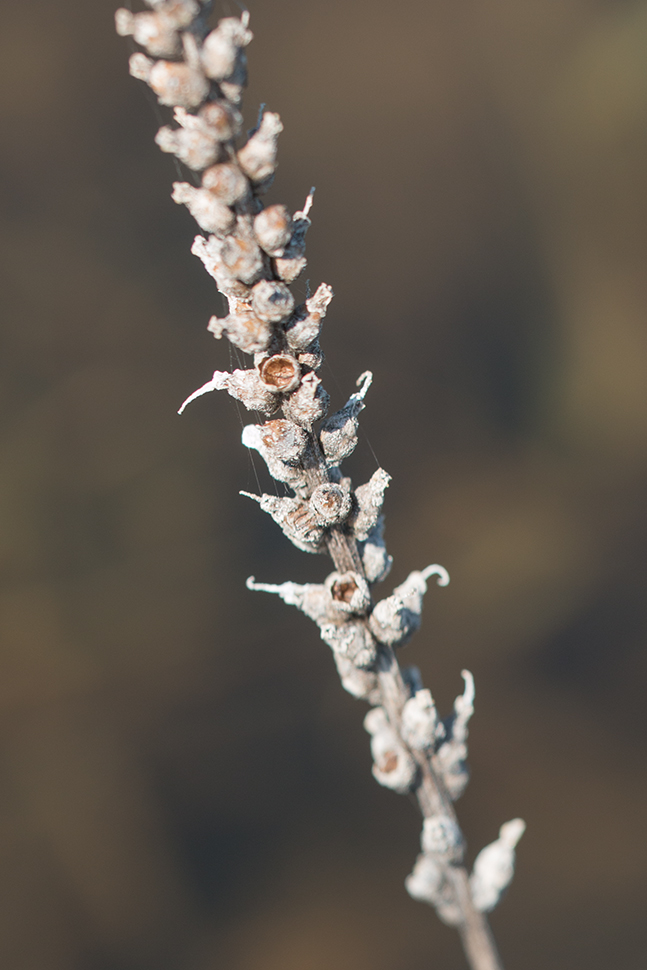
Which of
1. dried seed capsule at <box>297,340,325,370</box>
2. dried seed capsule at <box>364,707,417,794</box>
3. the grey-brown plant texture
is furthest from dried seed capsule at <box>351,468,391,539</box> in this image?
dried seed capsule at <box>364,707,417,794</box>

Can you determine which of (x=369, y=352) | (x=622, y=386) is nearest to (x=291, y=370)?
(x=369, y=352)

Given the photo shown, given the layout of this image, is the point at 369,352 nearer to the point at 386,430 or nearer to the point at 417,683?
the point at 386,430

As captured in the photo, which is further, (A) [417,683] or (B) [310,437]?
(A) [417,683]

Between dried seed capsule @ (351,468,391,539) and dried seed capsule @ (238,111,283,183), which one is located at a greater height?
dried seed capsule @ (238,111,283,183)

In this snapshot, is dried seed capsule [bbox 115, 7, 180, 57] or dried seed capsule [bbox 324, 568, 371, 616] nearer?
dried seed capsule [bbox 115, 7, 180, 57]

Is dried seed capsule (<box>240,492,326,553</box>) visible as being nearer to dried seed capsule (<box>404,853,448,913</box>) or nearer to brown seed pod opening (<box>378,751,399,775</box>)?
A: brown seed pod opening (<box>378,751,399,775</box>)

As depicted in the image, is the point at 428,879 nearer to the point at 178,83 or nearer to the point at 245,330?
the point at 245,330

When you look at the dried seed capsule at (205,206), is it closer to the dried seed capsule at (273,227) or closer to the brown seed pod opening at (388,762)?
the dried seed capsule at (273,227)
